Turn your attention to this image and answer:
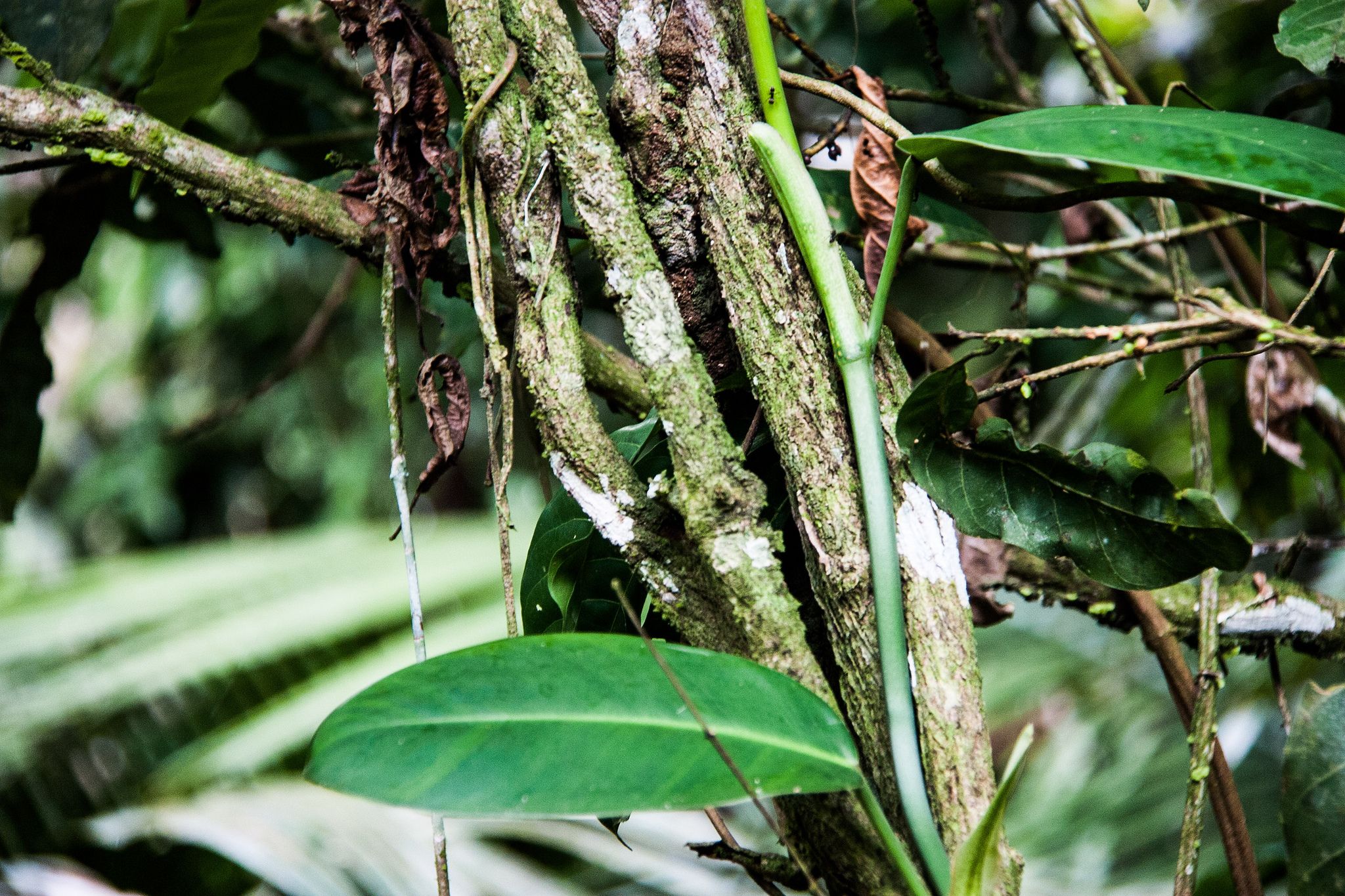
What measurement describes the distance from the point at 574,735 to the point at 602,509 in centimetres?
12

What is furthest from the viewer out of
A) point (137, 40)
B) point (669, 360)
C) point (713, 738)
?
point (137, 40)

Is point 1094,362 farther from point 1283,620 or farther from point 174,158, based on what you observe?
point 174,158

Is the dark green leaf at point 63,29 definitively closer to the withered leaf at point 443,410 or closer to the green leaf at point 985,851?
the withered leaf at point 443,410

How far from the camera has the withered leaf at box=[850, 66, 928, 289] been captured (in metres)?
0.54

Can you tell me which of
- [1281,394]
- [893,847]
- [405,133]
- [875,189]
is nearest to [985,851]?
[893,847]

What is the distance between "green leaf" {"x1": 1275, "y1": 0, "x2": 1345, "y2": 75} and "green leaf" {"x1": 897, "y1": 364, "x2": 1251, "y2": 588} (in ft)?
1.01

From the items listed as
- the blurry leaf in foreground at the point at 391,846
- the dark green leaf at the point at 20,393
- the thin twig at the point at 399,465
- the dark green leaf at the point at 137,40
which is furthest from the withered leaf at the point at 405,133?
the blurry leaf in foreground at the point at 391,846

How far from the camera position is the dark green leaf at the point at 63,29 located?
0.74 m

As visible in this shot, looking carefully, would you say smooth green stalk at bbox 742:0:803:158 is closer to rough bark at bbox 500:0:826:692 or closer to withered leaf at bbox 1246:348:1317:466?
rough bark at bbox 500:0:826:692

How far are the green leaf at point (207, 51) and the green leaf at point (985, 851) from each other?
0.76 m

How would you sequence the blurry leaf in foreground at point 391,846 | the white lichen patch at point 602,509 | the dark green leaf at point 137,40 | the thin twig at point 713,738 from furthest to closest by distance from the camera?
the blurry leaf in foreground at point 391,846 → the dark green leaf at point 137,40 → the white lichen patch at point 602,509 → the thin twig at point 713,738

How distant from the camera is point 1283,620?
2.20ft

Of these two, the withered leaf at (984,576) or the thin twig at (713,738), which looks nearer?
the thin twig at (713,738)

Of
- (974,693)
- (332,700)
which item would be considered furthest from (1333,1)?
(332,700)
